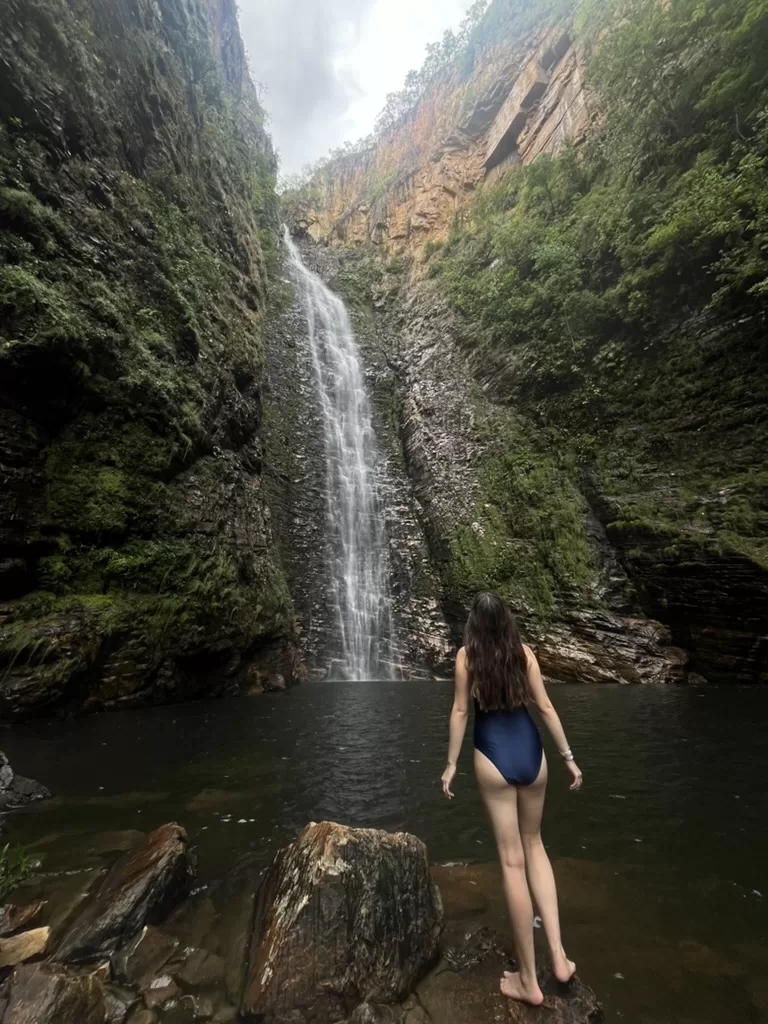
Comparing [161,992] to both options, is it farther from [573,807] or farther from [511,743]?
[573,807]

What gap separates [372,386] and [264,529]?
11406 millimetres

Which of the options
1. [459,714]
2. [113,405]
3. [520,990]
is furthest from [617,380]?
[520,990]

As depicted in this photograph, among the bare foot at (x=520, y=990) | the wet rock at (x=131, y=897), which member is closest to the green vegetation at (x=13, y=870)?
the wet rock at (x=131, y=897)

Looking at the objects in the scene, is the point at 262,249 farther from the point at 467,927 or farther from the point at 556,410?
the point at 467,927

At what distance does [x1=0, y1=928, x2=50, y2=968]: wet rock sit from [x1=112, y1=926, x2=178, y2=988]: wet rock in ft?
1.27

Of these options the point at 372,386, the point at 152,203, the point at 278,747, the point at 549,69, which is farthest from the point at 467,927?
the point at 549,69

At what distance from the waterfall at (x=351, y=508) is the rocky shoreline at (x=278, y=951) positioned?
1234 cm

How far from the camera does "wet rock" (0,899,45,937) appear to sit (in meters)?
2.73

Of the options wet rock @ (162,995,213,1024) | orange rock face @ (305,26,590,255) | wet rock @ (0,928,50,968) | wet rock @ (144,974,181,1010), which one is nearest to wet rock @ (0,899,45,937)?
wet rock @ (0,928,50,968)

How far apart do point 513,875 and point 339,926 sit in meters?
0.94

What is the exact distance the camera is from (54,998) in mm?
2176

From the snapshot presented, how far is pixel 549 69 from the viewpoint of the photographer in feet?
86.4

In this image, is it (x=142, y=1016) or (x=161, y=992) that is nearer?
(x=142, y=1016)

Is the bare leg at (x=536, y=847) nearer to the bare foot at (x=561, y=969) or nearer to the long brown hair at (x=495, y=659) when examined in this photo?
the bare foot at (x=561, y=969)
